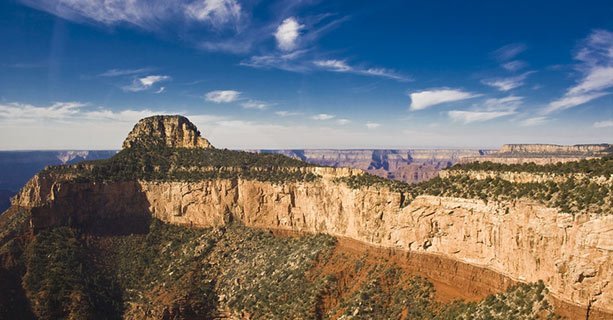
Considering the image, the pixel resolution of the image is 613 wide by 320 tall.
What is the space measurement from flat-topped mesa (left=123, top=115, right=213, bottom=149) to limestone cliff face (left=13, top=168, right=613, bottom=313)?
60.9ft

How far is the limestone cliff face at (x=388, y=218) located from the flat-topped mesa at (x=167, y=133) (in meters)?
18.6

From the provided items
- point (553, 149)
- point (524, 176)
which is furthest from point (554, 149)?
point (524, 176)

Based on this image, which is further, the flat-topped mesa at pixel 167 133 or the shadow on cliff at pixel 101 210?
the flat-topped mesa at pixel 167 133

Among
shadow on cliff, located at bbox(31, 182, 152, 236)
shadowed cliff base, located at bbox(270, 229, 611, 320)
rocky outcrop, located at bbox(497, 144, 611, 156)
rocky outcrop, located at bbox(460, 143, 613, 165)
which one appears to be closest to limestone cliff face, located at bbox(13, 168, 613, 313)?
shadow on cliff, located at bbox(31, 182, 152, 236)

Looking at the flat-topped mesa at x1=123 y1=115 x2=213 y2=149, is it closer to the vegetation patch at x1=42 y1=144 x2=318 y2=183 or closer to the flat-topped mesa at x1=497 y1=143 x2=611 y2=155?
the vegetation patch at x1=42 y1=144 x2=318 y2=183

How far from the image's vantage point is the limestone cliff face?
38.1 m

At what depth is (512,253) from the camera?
45375mm

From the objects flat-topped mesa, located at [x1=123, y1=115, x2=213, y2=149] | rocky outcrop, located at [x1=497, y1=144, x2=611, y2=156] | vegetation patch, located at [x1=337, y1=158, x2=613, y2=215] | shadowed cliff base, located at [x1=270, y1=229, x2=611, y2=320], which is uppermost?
flat-topped mesa, located at [x1=123, y1=115, x2=213, y2=149]

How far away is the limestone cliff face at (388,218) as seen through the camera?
3812 centimetres

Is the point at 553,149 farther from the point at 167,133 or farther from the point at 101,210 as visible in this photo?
the point at 101,210

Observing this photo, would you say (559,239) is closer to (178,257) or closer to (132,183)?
(178,257)

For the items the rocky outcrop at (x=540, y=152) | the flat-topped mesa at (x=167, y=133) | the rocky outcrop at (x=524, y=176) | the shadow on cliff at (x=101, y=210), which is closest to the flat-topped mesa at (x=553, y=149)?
the rocky outcrop at (x=540, y=152)

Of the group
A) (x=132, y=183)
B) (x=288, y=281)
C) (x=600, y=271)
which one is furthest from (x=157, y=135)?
(x=600, y=271)

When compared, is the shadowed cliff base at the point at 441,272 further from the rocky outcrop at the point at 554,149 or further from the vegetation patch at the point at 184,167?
the rocky outcrop at the point at 554,149
